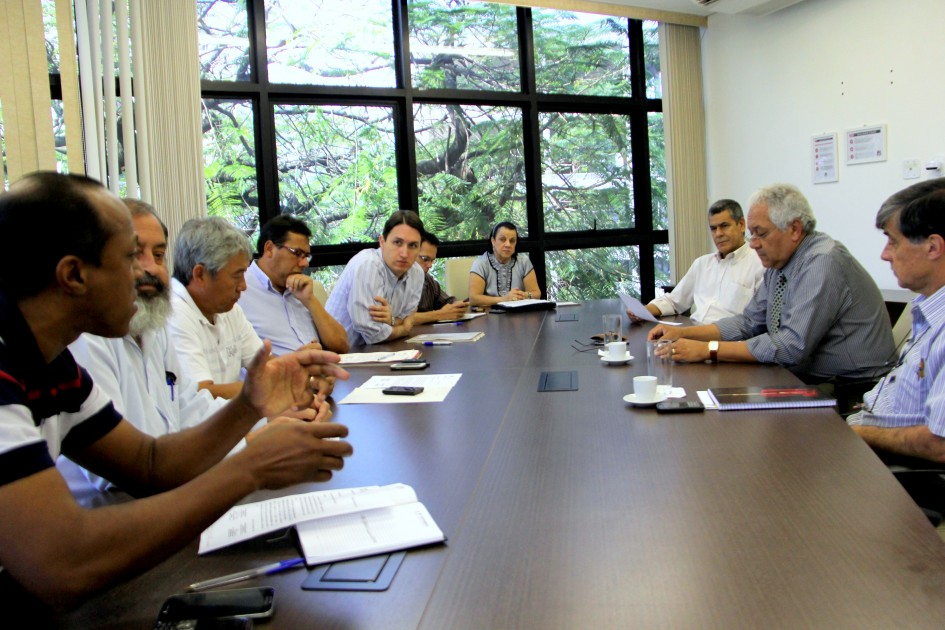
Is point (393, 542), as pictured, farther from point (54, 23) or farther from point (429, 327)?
point (54, 23)

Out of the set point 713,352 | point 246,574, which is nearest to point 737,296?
point 713,352

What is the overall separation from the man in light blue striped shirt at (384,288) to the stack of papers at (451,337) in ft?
0.47

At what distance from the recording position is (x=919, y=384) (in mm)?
2020

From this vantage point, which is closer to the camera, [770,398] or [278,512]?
[278,512]

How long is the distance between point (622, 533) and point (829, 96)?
206 inches

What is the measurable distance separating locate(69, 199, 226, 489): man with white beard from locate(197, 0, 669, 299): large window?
3.33 meters

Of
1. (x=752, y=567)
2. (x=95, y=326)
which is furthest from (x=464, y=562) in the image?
(x=95, y=326)

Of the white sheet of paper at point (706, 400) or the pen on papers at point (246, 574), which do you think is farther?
the white sheet of paper at point (706, 400)

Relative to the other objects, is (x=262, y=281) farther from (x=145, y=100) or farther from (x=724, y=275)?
(x=724, y=275)

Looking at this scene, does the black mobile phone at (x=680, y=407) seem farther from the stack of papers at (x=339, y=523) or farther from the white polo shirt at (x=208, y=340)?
the white polo shirt at (x=208, y=340)

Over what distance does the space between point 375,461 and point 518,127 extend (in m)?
5.20

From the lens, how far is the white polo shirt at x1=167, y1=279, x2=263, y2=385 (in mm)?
2428

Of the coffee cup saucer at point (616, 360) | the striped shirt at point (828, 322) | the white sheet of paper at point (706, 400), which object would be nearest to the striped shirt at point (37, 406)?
the white sheet of paper at point (706, 400)

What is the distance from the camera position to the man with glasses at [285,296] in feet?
11.1
